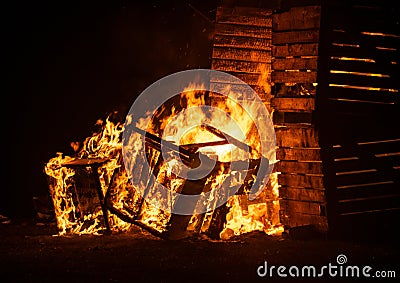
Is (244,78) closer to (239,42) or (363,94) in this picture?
(239,42)

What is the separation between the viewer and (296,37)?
32.2ft

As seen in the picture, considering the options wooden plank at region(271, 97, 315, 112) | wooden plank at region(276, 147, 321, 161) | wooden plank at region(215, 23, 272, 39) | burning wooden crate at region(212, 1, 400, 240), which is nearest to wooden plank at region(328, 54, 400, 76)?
burning wooden crate at region(212, 1, 400, 240)

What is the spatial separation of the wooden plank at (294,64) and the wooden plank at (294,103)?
1.62 feet

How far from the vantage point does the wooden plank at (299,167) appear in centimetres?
979


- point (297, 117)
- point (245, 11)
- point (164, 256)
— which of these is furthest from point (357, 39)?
point (164, 256)

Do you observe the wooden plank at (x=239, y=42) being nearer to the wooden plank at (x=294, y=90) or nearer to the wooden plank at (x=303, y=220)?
the wooden plank at (x=294, y=90)

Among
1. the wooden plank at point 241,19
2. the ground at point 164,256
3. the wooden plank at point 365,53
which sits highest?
the wooden plank at point 241,19

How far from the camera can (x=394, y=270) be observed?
7.81m

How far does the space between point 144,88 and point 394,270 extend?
788 centimetres

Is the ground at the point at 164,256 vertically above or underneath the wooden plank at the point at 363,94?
underneath

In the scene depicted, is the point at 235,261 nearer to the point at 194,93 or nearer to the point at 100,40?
the point at 194,93

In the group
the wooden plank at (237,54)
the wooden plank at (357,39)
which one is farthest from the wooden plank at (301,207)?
the wooden plank at (237,54)

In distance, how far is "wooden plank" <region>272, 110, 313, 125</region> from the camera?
9672mm

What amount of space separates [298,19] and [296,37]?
0.96 feet
